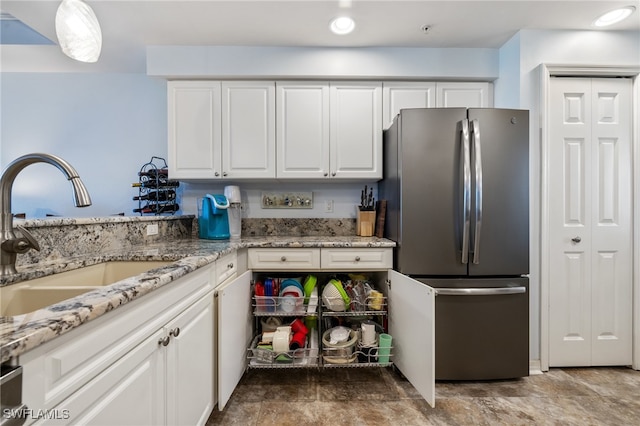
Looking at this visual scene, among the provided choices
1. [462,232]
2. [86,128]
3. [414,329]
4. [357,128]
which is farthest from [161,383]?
[86,128]

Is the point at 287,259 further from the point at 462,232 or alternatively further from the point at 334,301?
the point at 462,232

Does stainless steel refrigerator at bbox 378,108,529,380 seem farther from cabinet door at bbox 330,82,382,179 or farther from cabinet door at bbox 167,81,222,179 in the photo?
cabinet door at bbox 167,81,222,179

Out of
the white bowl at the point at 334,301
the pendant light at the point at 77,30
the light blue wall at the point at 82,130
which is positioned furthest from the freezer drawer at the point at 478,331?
the light blue wall at the point at 82,130

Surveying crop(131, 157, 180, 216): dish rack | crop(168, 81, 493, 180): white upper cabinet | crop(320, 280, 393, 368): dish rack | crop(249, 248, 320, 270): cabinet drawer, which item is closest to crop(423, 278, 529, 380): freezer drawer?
crop(320, 280, 393, 368): dish rack

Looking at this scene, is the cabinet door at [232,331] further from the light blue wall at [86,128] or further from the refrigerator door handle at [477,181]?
the light blue wall at [86,128]

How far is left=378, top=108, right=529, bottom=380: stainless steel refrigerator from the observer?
1721 mm

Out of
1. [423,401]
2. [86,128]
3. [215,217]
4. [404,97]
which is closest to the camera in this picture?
[423,401]

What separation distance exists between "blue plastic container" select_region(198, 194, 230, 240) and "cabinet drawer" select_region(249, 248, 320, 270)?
A: 1.30 feet

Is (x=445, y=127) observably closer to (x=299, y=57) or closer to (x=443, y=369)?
(x=299, y=57)

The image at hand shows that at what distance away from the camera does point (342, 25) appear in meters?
1.88

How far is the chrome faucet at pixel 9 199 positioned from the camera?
0.87 metres

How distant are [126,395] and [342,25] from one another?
2.21 m

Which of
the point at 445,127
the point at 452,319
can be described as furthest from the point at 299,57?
the point at 452,319

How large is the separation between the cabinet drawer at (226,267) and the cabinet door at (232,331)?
0.04 metres
